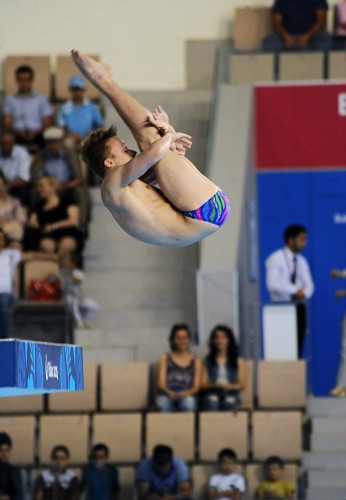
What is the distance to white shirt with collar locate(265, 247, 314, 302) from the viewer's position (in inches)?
416

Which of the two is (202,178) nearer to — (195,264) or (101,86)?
(101,86)

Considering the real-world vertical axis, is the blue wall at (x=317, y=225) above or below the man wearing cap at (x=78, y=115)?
below

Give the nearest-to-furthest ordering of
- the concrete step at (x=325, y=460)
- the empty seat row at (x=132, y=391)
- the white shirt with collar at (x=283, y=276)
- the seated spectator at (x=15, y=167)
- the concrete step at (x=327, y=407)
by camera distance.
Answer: the concrete step at (x=325, y=460) < the empty seat row at (x=132, y=391) < the concrete step at (x=327, y=407) < the white shirt with collar at (x=283, y=276) < the seated spectator at (x=15, y=167)

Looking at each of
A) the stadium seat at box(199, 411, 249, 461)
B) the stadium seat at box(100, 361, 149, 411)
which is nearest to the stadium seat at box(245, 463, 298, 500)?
the stadium seat at box(199, 411, 249, 461)

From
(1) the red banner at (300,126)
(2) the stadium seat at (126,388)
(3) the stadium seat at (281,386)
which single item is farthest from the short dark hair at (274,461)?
(1) the red banner at (300,126)

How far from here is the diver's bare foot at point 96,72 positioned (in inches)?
262

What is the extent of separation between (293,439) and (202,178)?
3.74 metres

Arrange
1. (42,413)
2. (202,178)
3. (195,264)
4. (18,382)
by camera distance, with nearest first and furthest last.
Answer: (18,382)
(202,178)
(42,413)
(195,264)

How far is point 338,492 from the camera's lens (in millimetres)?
9406

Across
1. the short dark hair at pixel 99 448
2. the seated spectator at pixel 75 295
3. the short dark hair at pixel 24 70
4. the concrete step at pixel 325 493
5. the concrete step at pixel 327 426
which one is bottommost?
the concrete step at pixel 325 493

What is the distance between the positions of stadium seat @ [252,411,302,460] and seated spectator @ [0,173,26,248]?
266 cm

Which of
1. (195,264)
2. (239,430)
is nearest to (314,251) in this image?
(195,264)

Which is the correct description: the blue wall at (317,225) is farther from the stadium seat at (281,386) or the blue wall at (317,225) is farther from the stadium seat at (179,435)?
the stadium seat at (179,435)

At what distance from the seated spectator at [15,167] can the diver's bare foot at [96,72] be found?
17.5ft
